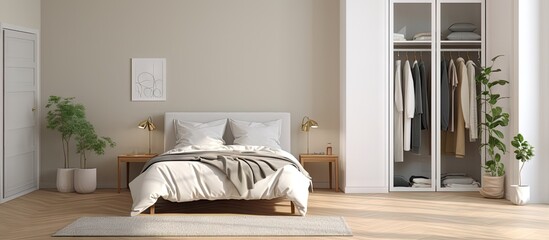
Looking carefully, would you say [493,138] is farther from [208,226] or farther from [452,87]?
[208,226]

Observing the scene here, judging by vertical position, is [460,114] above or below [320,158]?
above

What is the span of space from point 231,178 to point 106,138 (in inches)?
101

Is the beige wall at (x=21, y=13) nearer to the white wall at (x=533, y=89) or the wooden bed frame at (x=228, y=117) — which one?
the wooden bed frame at (x=228, y=117)

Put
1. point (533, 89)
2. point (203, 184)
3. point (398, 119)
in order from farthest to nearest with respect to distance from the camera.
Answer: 1. point (398, 119)
2. point (533, 89)
3. point (203, 184)

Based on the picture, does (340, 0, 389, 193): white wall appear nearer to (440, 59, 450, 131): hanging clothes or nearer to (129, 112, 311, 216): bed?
(440, 59, 450, 131): hanging clothes

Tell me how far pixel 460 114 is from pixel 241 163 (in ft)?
10.2

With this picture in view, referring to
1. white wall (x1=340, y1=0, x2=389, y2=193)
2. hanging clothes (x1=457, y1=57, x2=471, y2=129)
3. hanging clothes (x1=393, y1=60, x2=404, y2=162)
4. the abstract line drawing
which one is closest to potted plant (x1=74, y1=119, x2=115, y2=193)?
the abstract line drawing

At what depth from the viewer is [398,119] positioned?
351 inches

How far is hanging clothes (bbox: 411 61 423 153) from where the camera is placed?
29.0ft

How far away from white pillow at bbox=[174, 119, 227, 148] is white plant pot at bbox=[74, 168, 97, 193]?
107 cm

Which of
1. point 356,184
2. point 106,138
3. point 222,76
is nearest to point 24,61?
point 106,138

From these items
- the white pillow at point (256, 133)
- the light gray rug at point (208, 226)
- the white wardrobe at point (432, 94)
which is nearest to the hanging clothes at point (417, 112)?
the white wardrobe at point (432, 94)

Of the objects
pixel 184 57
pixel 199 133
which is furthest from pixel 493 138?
pixel 184 57

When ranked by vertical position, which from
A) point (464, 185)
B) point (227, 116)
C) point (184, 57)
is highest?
point (184, 57)
